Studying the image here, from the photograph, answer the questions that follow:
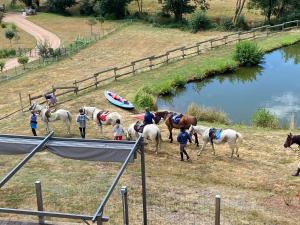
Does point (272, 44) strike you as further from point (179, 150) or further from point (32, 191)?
point (32, 191)

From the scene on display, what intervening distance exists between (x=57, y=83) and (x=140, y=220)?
2017cm

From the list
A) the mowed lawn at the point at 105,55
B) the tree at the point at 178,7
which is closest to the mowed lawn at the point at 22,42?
the mowed lawn at the point at 105,55

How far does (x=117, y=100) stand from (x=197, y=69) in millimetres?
8879

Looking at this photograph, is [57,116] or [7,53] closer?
[57,116]

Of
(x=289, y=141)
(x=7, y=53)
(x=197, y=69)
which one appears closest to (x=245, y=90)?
(x=197, y=69)

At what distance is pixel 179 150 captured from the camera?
61.7ft

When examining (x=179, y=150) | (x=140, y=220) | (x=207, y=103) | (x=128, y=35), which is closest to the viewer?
(x=140, y=220)

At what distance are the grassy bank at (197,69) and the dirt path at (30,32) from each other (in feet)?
45.6

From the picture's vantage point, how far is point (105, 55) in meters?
38.8

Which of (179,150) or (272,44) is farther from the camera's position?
(272,44)

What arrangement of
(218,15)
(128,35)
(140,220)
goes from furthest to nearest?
(218,15) → (128,35) → (140,220)

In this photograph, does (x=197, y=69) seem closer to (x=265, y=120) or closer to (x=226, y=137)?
(x=265, y=120)

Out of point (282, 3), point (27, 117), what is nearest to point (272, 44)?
point (282, 3)

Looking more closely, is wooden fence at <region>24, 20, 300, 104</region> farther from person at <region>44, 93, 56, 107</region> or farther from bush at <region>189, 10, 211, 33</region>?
bush at <region>189, 10, 211, 33</region>
